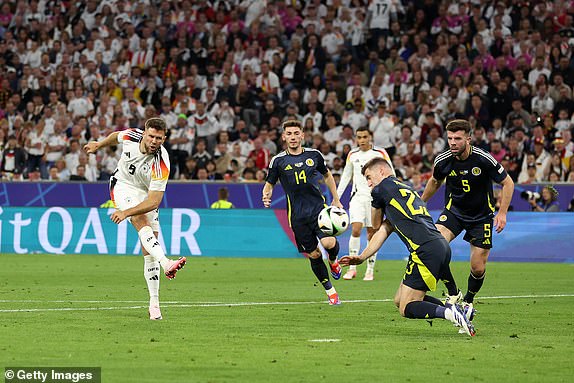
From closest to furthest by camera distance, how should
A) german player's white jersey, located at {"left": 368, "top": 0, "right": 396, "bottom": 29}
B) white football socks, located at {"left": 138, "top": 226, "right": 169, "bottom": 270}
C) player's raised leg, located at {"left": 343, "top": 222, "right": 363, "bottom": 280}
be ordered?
1. white football socks, located at {"left": 138, "top": 226, "right": 169, "bottom": 270}
2. player's raised leg, located at {"left": 343, "top": 222, "right": 363, "bottom": 280}
3. german player's white jersey, located at {"left": 368, "top": 0, "right": 396, "bottom": 29}

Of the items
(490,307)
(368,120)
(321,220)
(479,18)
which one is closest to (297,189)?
(321,220)

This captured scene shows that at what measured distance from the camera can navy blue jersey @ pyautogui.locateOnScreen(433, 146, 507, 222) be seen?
42.1 feet

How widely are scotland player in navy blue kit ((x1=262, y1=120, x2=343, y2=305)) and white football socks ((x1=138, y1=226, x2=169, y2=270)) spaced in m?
2.95

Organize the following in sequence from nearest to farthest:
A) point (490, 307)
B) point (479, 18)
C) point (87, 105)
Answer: point (490, 307) < point (479, 18) < point (87, 105)

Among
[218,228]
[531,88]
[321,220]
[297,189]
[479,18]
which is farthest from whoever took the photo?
[479,18]

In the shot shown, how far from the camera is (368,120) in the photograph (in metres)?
28.1

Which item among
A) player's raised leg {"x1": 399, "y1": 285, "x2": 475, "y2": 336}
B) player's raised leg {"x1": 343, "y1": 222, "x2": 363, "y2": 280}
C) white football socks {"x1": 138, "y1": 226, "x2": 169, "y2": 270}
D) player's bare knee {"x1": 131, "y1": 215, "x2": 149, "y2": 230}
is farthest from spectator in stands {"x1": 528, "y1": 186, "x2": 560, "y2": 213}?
player's raised leg {"x1": 399, "y1": 285, "x2": 475, "y2": 336}

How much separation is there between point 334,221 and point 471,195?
1.64 meters

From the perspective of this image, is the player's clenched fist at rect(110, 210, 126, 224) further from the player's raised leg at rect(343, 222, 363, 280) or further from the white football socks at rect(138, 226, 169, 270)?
the player's raised leg at rect(343, 222, 363, 280)

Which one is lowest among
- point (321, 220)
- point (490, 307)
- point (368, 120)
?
point (368, 120)

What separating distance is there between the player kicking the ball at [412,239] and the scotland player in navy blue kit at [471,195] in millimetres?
1809

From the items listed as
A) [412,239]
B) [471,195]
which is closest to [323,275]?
[471,195]

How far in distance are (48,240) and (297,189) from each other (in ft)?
36.8

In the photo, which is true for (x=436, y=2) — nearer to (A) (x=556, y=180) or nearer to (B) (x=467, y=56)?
(B) (x=467, y=56)
